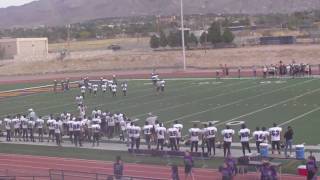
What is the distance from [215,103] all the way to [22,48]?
62034mm

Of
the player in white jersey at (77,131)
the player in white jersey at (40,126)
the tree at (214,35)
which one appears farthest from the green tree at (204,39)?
the player in white jersey at (77,131)

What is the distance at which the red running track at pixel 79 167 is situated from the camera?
59.2 ft

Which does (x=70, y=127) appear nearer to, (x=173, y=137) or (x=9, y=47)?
(x=173, y=137)

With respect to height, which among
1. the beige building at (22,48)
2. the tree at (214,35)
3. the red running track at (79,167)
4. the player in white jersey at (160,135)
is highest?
the tree at (214,35)

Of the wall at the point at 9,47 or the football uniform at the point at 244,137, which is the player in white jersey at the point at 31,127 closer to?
the football uniform at the point at 244,137

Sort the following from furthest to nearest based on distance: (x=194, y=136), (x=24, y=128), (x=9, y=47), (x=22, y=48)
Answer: (x=9, y=47) < (x=22, y=48) < (x=24, y=128) < (x=194, y=136)

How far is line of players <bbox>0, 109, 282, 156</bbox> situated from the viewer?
19.8 meters

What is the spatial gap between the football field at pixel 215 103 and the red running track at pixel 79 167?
4611mm

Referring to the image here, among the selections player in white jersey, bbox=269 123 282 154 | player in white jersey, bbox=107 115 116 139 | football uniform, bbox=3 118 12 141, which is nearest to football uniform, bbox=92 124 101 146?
player in white jersey, bbox=107 115 116 139

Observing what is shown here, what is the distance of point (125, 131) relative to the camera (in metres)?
23.3

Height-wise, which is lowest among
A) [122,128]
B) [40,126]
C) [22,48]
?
[40,126]

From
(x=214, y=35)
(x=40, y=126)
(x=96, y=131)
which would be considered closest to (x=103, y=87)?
(x=40, y=126)

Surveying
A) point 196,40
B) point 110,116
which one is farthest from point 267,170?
point 196,40

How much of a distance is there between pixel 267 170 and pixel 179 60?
1845 inches
